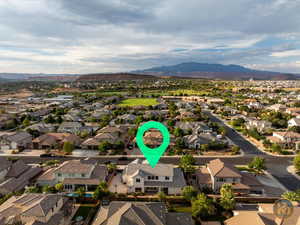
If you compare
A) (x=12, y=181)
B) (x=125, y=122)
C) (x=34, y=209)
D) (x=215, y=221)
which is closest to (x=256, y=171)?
(x=215, y=221)

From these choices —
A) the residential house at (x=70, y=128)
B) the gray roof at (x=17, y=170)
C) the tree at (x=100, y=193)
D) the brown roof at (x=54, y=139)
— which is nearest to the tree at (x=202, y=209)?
the tree at (x=100, y=193)

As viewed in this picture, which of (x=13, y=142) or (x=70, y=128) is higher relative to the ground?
(x=70, y=128)

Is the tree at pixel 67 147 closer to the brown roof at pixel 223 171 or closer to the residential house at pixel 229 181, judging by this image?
the residential house at pixel 229 181

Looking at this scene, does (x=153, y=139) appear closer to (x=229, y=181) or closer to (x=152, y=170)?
(x=152, y=170)

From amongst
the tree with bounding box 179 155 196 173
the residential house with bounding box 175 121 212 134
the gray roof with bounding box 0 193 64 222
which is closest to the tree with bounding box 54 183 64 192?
the gray roof with bounding box 0 193 64 222

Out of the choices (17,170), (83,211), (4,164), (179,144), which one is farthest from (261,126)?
(4,164)
